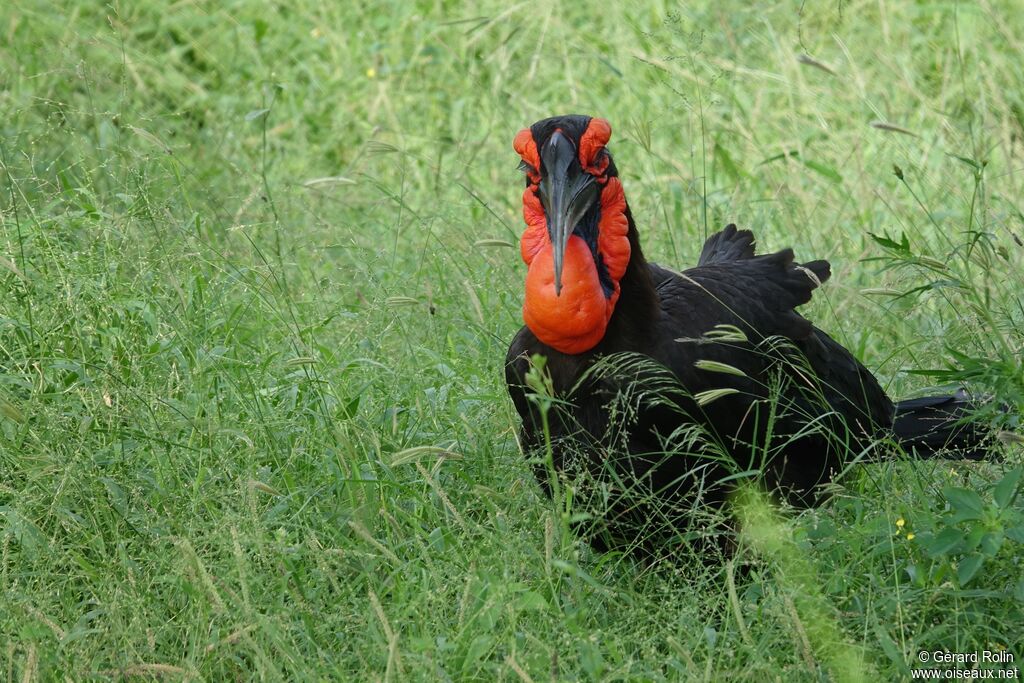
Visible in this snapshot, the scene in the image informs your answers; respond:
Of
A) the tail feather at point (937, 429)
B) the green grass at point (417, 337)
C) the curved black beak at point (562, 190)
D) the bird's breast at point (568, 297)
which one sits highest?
the curved black beak at point (562, 190)

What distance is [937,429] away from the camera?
360cm

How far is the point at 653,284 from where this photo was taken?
10.7ft

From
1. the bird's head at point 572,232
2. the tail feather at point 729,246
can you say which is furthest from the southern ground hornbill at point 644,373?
the tail feather at point 729,246

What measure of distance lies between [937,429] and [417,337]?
62.5 inches

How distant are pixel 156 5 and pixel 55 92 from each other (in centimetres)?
100

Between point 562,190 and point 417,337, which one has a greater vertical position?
point 562,190

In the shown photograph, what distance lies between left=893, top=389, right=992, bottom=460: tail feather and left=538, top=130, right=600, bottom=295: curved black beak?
44.1 inches

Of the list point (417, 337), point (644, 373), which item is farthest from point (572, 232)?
point (417, 337)

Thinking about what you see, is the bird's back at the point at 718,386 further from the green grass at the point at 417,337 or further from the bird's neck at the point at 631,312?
the green grass at the point at 417,337

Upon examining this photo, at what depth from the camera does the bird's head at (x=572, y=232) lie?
118 inches

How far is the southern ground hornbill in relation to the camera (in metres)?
3.02

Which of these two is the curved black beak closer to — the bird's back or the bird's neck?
the bird's neck

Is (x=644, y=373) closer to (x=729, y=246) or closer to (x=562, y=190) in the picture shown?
(x=562, y=190)

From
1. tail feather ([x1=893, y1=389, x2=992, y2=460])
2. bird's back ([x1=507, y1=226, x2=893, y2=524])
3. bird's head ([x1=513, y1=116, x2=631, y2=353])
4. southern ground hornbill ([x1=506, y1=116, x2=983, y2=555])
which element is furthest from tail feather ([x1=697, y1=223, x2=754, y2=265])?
bird's head ([x1=513, y1=116, x2=631, y2=353])
